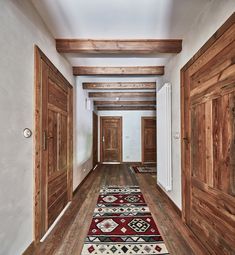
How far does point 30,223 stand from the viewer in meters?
1.64

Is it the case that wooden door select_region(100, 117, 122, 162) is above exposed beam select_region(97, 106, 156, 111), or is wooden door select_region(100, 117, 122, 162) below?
below

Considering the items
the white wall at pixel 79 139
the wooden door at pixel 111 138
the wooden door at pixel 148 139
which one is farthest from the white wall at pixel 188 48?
the wooden door at pixel 111 138

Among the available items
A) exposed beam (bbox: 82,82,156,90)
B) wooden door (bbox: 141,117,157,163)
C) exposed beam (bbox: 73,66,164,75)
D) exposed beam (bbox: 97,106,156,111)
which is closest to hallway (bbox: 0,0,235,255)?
exposed beam (bbox: 73,66,164,75)

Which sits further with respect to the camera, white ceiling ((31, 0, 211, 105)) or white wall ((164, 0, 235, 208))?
white ceiling ((31, 0, 211, 105))

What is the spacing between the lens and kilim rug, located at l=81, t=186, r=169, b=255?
1723 mm

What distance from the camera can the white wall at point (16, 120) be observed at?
4.13ft

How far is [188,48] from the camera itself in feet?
7.07

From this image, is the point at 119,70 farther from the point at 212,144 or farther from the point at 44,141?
the point at 212,144

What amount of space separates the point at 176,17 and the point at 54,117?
1917mm

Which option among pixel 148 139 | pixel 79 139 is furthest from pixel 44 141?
pixel 148 139

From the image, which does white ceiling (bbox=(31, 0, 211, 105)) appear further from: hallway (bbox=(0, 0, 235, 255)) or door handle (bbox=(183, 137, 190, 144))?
door handle (bbox=(183, 137, 190, 144))

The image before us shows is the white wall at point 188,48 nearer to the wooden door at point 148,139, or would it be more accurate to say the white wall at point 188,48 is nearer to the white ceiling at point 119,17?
the white ceiling at point 119,17

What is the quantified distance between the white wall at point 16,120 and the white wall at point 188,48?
1.73 metres

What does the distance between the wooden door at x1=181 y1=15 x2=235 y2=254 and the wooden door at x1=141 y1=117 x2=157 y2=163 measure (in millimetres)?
4725
